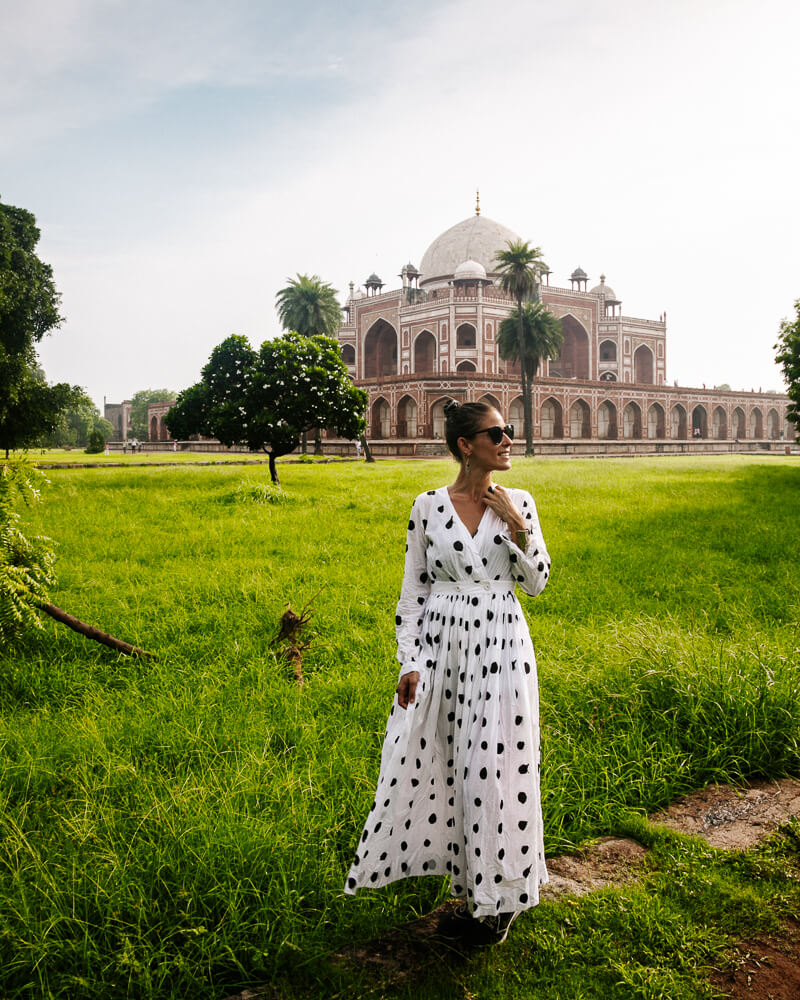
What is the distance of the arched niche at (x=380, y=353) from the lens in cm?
5070

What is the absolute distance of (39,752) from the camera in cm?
336

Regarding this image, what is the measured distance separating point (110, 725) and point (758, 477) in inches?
618

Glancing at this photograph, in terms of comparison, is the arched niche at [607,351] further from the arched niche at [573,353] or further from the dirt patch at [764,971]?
the dirt patch at [764,971]

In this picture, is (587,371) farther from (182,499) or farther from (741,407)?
(182,499)

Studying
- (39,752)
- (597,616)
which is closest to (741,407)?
(597,616)

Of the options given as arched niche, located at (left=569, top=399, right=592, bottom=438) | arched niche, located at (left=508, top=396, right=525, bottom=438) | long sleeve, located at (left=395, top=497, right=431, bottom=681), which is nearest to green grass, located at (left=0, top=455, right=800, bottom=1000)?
long sleeve, located at (left=395, top=497, right=431, bottom=681)

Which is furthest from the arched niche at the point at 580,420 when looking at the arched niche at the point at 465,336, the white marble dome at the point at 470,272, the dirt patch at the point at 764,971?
the dirt patch at the point at 764,971

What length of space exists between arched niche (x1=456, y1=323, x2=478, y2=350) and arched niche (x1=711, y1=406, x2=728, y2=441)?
57.3ft

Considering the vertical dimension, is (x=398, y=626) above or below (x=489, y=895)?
above

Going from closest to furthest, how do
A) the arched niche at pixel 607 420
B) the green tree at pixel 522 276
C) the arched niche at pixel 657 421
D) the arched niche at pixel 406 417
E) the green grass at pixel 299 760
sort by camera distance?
the green grass at pixel 299 760 → the green tree at pixel 522 276 → the arched niche at pixel 406 417 → the arched niche at pixel 607 420 → the arched niche at pixel 657 421

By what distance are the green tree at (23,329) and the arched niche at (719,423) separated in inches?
1643

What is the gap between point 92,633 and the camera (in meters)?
4.51

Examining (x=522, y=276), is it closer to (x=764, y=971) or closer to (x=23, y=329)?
(x=23, y=329)

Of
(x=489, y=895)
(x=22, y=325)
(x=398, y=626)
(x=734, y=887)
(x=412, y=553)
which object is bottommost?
(x=734, y=887)
